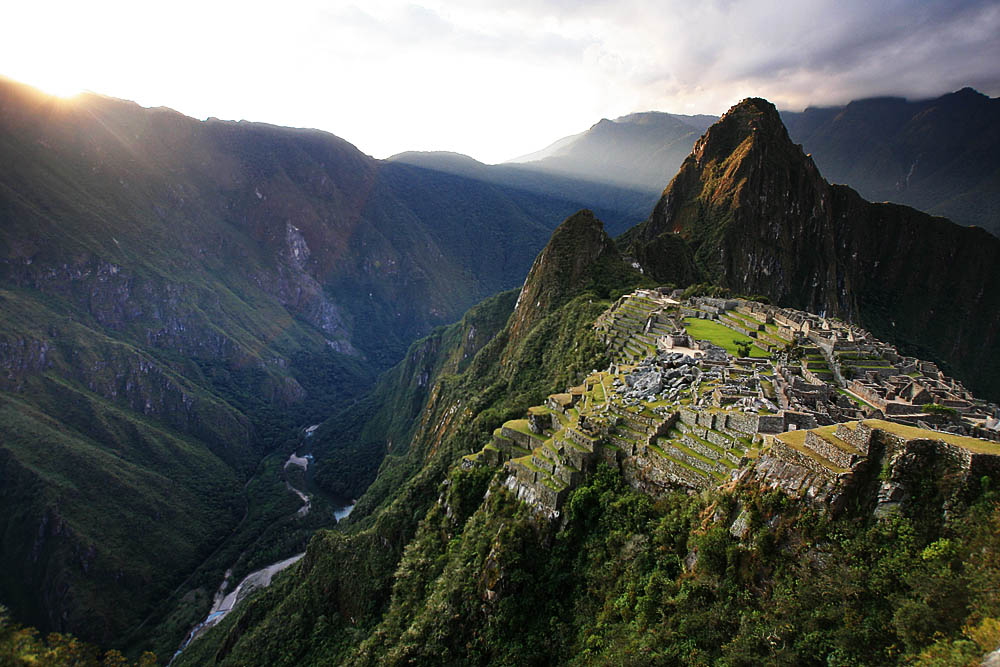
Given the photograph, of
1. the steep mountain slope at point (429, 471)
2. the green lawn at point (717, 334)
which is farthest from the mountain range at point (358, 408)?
the green lawn at point (717, 334)

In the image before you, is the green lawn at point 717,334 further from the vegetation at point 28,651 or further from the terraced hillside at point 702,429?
the vegetation at point 28,651

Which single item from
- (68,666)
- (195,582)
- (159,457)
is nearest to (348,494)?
(195,582)

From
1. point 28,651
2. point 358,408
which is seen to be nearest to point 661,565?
point 28,651

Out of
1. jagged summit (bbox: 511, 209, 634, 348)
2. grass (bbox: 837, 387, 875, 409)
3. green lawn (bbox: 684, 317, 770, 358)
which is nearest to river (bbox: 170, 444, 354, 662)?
jagged summit (bbox: 511, 209, 634, 348)

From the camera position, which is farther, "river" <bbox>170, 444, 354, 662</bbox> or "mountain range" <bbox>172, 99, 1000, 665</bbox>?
"river" <bbox>170, 444, 354, 662</bbox>

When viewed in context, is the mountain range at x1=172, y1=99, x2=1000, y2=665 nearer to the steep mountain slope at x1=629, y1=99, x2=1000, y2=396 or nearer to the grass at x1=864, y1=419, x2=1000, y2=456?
the grass at x1=864, y1=419, x2=1000, y2=456

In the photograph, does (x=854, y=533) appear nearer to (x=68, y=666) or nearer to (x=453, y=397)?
(x=68, y=666)
